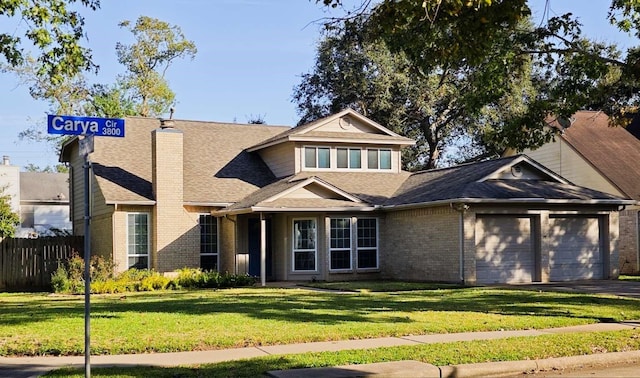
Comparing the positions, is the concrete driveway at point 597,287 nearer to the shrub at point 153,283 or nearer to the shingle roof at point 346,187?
the shingle roof at point 346,187

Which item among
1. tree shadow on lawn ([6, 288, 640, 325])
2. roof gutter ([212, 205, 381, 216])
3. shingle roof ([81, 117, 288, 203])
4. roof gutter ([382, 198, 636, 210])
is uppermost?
shingle roof ([81, 117, 288, 203])

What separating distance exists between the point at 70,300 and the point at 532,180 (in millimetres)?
16354

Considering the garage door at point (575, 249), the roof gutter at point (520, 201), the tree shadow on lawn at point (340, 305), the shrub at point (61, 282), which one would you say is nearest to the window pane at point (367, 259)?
the roof gutter at point (520, 201)

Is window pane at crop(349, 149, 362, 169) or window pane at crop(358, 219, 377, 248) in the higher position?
window pane at crop(349, 149, 362, 169)

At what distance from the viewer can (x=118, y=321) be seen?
14.1 metres

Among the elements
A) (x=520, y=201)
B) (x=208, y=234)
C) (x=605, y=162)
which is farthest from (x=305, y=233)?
(x=605, y=162)

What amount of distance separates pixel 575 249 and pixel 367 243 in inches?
294

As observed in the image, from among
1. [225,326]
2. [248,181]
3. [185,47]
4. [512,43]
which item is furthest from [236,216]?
[185,47]

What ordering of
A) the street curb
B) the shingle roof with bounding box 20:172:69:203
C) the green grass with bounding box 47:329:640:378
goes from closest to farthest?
the green grass with bounding box 47:329:640:378 < the street curb < the shingle roof with bounding box 20:172:69:203

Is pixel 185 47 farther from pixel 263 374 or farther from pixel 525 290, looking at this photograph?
pixel 263 374

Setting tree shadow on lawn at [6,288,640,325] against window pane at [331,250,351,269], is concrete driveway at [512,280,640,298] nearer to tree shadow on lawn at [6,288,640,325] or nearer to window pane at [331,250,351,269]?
tree shadow on lawn at [6,288,640,325]

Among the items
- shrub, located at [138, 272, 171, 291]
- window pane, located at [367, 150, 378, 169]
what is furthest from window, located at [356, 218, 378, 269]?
shrub, located at [138, 272, 171, 291]

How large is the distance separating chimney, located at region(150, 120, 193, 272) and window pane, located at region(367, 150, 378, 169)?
8147 millimetres

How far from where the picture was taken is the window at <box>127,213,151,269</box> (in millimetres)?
28078
